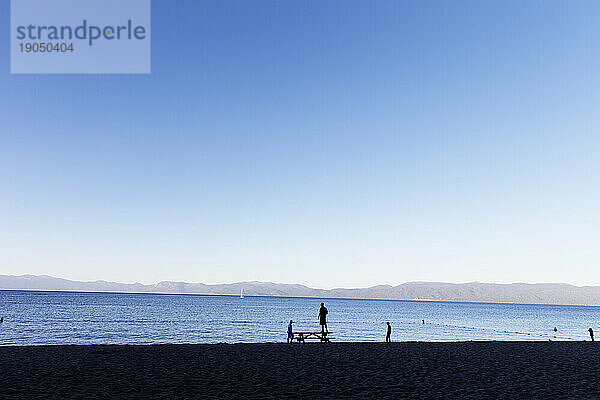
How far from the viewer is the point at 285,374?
50.1ft

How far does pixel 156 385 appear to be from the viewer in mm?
12992

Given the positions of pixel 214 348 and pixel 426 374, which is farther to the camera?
pixel 214 348

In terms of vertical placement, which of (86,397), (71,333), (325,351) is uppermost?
(86,397)

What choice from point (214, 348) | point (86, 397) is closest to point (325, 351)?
point (214, 348)

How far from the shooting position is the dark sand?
39.9 ft

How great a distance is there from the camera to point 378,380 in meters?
14.2

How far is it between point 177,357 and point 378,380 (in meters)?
9.19

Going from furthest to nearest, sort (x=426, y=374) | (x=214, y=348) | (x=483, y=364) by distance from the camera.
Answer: (x=214, y=348)
(x=483, y=364)
(x=426, y=374)

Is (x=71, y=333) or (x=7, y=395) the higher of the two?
(x=7, y=395)

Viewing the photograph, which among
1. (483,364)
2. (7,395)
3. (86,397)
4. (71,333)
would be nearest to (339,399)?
(86,397)

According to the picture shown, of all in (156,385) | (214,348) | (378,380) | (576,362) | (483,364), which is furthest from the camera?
(214,348)

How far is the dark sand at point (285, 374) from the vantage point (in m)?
12.2

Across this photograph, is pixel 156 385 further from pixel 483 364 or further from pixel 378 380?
pixel 483 364

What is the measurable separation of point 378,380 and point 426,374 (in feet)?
7.84
